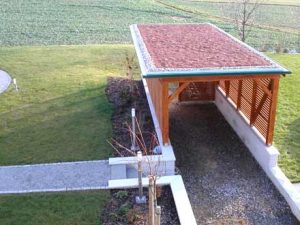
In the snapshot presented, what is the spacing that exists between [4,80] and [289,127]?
11.6 m

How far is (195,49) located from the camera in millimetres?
11039

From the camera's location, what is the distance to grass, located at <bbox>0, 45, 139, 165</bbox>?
10852 mm

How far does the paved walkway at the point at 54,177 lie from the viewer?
9.01 m

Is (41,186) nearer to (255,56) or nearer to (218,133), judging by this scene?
(218,133)

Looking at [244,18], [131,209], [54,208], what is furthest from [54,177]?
[244,18]

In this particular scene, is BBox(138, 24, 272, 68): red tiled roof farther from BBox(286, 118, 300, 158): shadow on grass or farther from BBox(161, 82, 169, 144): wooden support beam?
BBox(286, 118, 300, 158): shadow on grass

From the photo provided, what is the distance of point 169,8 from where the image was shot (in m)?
36.8

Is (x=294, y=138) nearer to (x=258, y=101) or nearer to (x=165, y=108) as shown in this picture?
(x=258, y=101)

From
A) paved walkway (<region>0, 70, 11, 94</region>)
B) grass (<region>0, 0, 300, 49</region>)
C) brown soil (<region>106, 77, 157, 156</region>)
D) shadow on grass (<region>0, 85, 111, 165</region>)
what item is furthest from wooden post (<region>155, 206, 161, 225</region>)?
grass (<region>0, 0, 300, 49</region>)

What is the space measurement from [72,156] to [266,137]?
16.3 ft

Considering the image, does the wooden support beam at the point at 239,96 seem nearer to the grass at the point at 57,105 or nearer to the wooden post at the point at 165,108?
the wooden post at the point at 165,108

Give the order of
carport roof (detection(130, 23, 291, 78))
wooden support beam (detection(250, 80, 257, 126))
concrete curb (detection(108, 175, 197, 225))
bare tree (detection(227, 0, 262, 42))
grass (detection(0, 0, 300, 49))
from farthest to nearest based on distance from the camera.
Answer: grass (detection(0, 0, 300, 49)), bare tree (detection(227, 0, 262, 42)), wooden support beam (detection(250, 80, 257, 126)), carport roof (detection(130, 23, 291, 78)), concrete curb (detection(108, 175, 197, 225))

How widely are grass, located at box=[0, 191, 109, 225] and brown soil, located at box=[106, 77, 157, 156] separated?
7.11ft

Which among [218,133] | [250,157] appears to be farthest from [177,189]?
[218,133]
